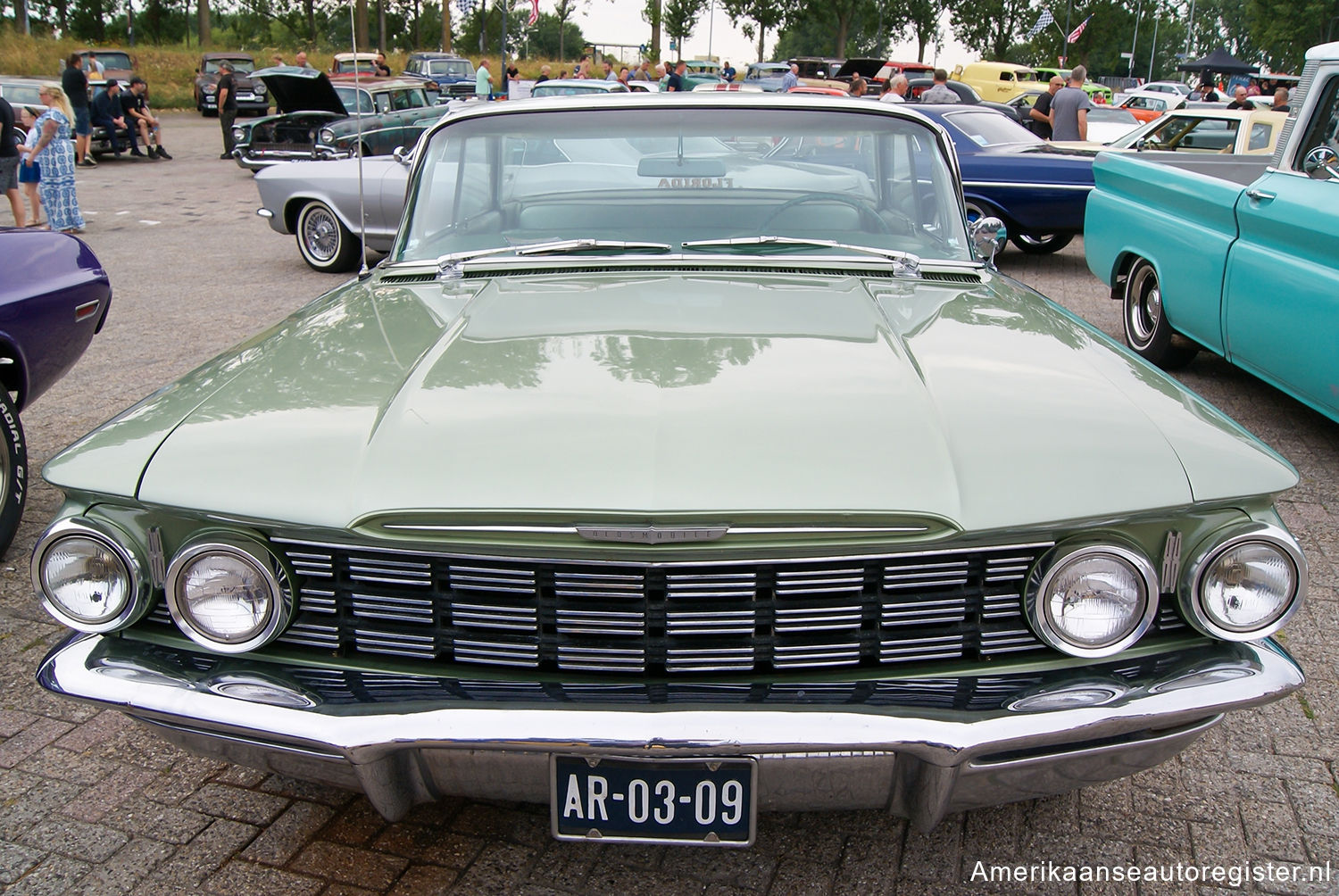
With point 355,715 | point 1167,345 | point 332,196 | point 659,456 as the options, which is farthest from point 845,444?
point 332,196

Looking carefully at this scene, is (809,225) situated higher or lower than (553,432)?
higher

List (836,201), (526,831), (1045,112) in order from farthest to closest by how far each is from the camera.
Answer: (1045,112) → (836,201) → (526,831)

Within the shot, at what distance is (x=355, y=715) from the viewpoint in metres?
1.82

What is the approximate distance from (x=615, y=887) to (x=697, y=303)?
1299mm

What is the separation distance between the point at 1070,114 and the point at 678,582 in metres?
12.6

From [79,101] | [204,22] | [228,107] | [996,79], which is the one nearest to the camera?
[79,101]

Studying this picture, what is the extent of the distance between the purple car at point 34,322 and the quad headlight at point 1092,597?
11.3ft

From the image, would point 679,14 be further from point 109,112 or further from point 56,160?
point 56,160

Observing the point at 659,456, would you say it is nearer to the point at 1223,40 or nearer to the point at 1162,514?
the point at 1162,514

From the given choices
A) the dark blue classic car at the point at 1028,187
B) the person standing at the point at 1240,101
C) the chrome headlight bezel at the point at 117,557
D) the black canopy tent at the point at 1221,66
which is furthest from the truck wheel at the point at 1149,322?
the black canopy tent at the point at 1221,66

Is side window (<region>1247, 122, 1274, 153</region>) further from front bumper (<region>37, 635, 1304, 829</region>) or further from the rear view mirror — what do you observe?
front bumper (<region>37, 635, 1304, 829</region>)

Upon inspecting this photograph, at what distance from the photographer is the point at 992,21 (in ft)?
196

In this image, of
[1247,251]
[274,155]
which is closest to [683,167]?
[1247,251]

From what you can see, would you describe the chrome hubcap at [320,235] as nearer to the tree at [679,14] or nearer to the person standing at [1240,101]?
the person standing at [1240,101]
